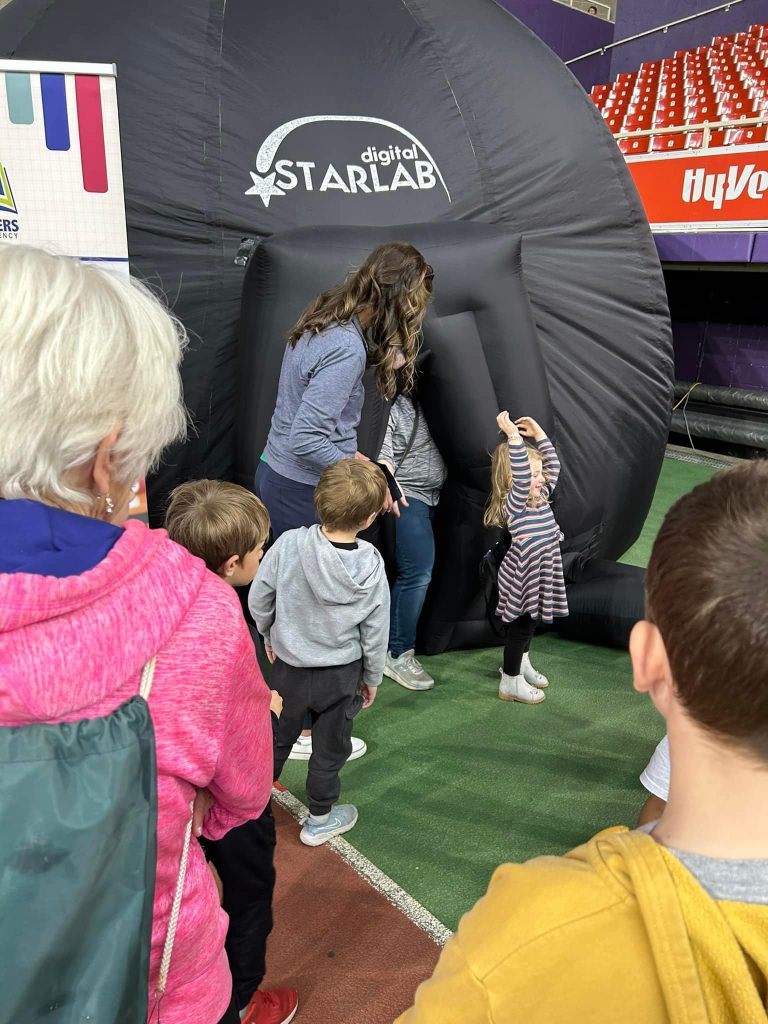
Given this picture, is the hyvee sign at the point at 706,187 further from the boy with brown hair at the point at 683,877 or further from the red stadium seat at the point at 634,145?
the boy with brown hair at the point at 683,877

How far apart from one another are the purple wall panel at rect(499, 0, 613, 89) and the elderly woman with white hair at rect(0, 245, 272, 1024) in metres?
12.9

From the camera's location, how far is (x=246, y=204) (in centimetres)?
330

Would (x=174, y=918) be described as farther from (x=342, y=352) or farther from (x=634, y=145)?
(x=634, y=145)

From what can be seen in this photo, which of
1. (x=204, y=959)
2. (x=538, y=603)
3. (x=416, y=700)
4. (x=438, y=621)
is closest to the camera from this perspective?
(x=204, y=959)

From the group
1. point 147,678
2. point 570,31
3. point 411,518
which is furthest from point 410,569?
point 570,31

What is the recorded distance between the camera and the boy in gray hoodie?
85.9 inches

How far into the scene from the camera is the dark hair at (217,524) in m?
1.74

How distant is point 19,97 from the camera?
298 cm

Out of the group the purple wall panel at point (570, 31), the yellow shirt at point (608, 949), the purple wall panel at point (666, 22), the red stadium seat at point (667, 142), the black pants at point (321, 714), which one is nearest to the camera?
the yellow shirt at point (608, 949)

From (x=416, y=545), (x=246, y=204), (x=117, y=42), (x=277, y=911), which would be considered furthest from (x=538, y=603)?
(x=117, y=42)

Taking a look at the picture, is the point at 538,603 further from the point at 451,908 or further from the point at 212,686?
the point at 212,686

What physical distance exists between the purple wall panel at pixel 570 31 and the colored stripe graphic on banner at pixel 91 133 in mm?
10658

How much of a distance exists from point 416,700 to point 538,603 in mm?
667

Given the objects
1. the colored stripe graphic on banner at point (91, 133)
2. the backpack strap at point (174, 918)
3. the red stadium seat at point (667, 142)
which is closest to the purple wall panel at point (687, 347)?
the red stadium seat at point (667, 142)
